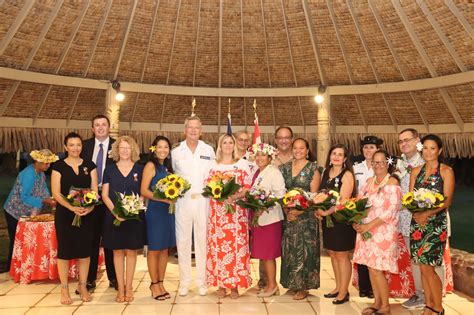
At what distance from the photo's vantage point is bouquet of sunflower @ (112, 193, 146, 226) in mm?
3730

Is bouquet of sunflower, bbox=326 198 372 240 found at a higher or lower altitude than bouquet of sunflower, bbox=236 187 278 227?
lower

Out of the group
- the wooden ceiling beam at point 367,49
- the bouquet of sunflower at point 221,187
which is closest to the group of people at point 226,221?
the bouquet of sunflower at point 221,187

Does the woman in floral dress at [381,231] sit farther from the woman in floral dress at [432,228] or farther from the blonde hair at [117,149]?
the blonde hair at [117,149]

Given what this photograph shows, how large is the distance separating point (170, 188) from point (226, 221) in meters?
0.71

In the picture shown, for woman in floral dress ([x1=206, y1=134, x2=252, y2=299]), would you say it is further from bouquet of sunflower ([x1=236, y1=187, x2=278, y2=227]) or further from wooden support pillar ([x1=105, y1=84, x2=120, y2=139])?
wooden support pillar ([x1=105, y1=84, x2=120, y2=139])

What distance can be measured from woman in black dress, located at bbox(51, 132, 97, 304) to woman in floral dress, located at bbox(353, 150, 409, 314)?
97.5 inches

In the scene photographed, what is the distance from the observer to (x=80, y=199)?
384 cm

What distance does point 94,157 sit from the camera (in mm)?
4504

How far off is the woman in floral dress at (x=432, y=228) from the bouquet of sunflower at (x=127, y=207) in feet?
7.68

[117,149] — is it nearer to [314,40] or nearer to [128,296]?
[128,296]

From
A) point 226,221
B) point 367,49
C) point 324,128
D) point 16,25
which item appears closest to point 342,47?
point 367,49

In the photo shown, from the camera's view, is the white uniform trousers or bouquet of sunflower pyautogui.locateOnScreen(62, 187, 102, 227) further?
the white uniform trousers

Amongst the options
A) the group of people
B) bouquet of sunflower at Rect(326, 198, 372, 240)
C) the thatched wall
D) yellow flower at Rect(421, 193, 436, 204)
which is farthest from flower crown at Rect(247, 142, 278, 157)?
the thatched wall

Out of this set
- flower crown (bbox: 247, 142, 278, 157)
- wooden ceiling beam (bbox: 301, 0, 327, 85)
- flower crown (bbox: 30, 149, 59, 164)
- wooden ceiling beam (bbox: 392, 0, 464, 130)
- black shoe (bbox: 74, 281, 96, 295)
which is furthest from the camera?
wooden ceiling beam (bbox: 301, 0, 327, 85)
